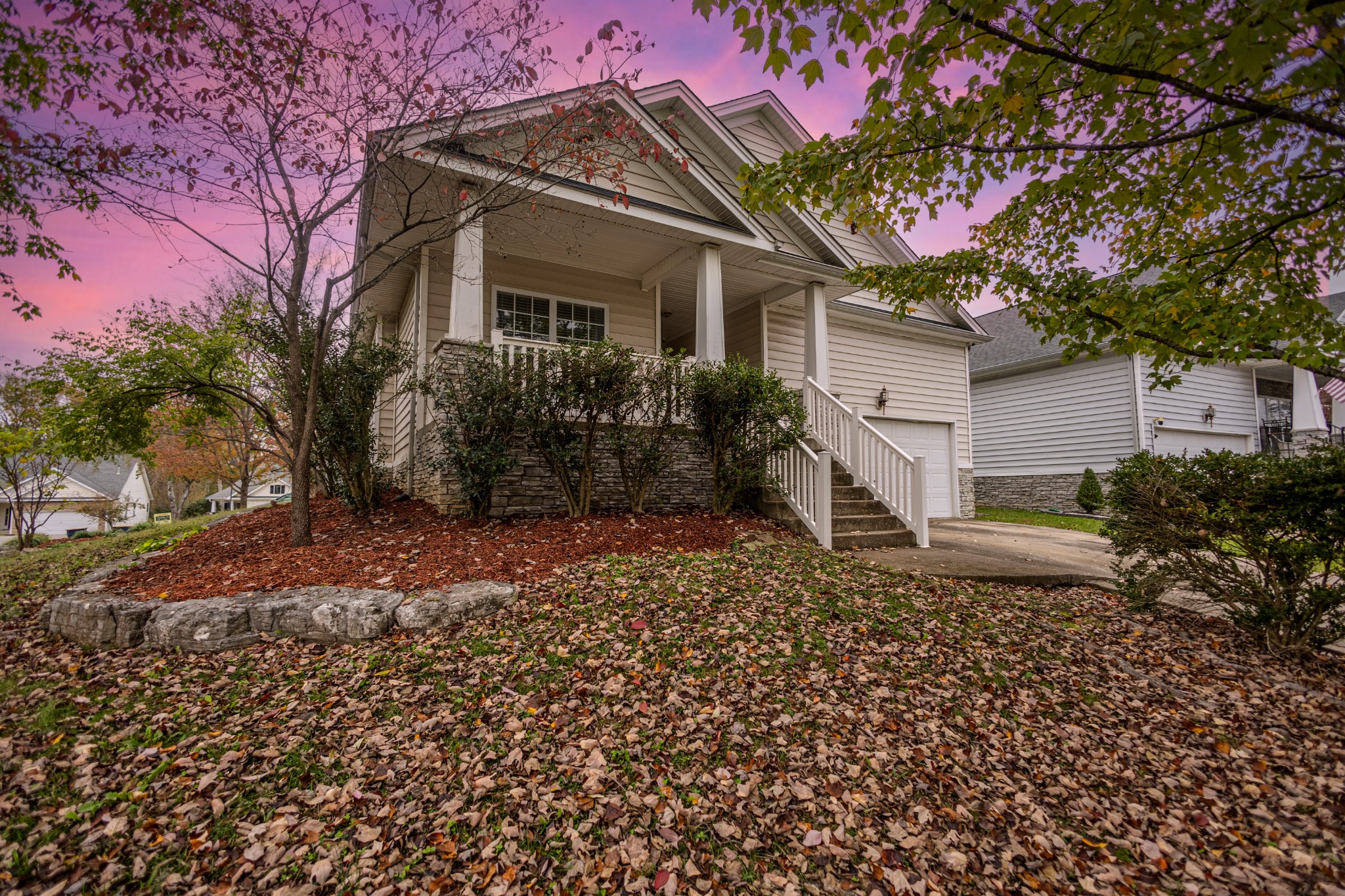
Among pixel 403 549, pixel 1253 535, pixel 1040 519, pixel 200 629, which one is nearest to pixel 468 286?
pixel 403 549

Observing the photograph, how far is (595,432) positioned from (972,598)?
4.12m

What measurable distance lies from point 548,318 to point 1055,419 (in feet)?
43.4

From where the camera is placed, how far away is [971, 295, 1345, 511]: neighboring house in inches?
512

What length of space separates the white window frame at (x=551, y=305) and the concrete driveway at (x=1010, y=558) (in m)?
5.33

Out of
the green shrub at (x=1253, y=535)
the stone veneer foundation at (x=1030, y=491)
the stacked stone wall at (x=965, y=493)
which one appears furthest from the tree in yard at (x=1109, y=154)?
the stone veneer foundation at (x=1030, y=491)

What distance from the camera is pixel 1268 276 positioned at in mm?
3693

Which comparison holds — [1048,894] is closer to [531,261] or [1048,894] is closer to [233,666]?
[233,666]

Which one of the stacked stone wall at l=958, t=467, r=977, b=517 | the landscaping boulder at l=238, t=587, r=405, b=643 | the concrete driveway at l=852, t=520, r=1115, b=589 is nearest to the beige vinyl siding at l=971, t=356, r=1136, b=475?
the stacked stone wall at l=958, t=467, r=977, b=517

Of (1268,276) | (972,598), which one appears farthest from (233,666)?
(1268,276)

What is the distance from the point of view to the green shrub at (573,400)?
5.91 meters

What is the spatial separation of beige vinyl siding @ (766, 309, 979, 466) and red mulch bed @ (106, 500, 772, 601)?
4.66 meters

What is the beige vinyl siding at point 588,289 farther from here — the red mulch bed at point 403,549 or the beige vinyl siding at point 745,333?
the red mulch bed at point 403,549

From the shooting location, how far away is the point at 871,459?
7.14 meters

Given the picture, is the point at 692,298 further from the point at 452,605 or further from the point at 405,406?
the point at 452,605
